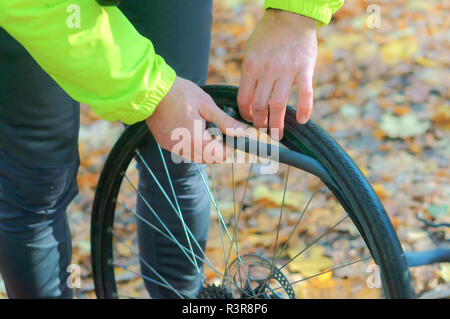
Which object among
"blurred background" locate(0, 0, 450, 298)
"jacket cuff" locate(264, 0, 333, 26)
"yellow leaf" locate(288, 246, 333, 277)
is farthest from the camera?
"blurred background" locate(0, 0, 450, 298)

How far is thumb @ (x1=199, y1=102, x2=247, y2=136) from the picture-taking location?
1.15m

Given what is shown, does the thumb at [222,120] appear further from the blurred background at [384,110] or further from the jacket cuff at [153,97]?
the blurred background at [384,110]

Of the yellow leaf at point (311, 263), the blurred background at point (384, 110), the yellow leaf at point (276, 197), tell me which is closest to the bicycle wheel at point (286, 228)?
the yellow leaf at point (311, 263)

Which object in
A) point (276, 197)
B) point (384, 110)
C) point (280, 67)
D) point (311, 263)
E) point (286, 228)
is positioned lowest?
point (311, 263)

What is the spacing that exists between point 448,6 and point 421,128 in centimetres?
152

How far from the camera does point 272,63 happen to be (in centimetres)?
116

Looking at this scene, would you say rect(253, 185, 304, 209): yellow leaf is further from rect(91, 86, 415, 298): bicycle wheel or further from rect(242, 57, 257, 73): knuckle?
rect(242, 57, 257, 73): knuckle

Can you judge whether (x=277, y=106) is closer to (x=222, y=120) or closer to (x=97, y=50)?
(x=222, y=120)

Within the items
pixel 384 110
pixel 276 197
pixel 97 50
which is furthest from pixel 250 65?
pixel 384 110

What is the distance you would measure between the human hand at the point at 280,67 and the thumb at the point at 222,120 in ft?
0.18

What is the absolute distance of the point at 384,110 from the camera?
9.24 ft

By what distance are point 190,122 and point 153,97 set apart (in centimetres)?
9

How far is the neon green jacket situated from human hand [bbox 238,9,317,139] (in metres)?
0.04

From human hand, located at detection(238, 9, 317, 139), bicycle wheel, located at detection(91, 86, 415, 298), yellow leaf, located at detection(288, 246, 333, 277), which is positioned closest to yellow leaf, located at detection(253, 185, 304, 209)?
bicycle wheel, located at detection(91, 86, 415, 298)
